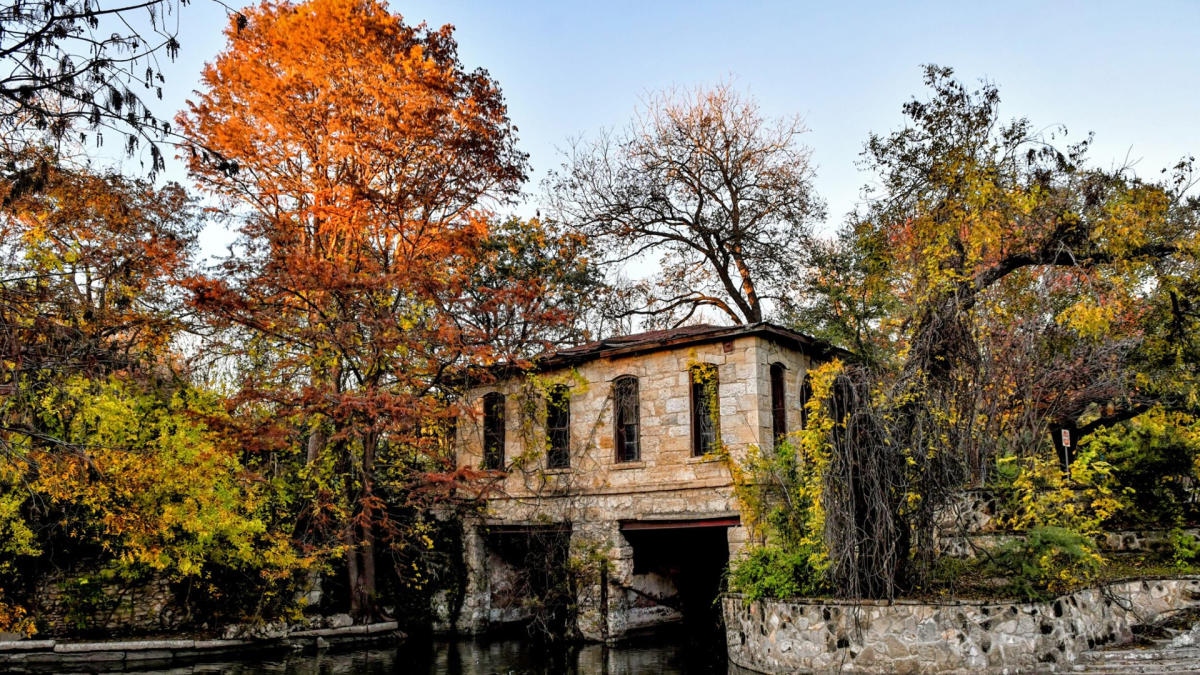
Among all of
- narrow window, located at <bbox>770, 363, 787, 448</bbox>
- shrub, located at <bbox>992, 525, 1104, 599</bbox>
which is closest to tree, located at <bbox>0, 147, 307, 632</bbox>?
narrow window, located at <bbox>770, 363, 787, 448</bbox>

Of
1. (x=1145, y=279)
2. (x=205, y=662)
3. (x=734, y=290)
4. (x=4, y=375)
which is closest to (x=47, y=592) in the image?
(x=205, y=662)

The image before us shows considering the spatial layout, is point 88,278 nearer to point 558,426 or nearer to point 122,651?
point 122,651

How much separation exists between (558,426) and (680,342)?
358cm

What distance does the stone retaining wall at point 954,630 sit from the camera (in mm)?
9328

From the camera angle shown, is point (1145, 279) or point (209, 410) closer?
point (1145, 279)

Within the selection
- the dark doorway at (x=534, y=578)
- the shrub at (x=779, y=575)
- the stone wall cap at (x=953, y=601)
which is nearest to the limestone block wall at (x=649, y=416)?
the dark doorway at (x=534, y=578)

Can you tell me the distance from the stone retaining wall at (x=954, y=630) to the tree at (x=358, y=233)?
7403mm

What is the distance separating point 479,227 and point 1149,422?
1252 cm

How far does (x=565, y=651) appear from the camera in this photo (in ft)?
50.2

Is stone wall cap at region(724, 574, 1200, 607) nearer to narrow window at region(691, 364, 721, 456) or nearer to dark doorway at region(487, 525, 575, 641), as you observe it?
narrow window at region(691, 364, 721, 456)

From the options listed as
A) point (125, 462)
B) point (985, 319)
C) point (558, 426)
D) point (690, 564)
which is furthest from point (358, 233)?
point (985, 319)

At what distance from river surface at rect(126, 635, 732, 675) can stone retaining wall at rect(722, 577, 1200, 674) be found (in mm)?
1764

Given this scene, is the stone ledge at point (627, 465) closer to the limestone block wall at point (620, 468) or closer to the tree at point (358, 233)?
the limestone block wall at point (620, 468)

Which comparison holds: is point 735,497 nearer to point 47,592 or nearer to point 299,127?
point 299,127
